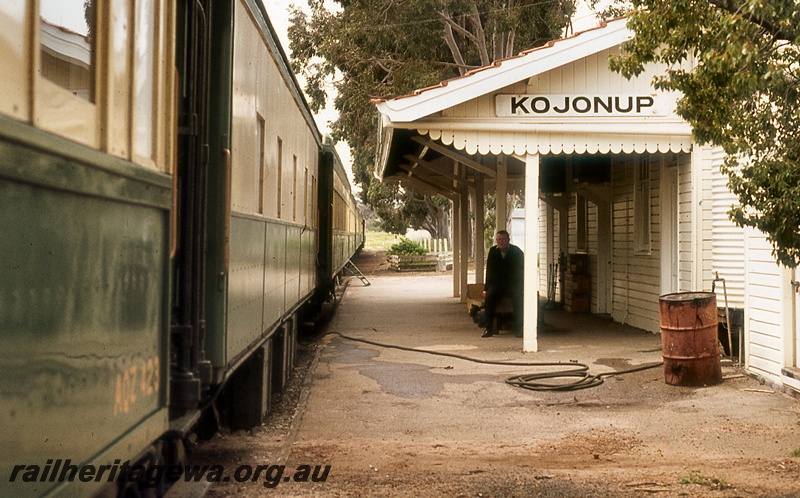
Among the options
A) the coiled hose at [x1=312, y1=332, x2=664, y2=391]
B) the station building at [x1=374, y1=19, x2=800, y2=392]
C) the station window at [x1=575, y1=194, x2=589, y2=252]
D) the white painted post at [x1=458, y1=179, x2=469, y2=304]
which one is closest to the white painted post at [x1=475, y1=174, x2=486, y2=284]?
the white painted post at [x1=458, y1=179, x2=469, y2=304]

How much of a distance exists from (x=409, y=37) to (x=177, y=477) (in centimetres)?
2129

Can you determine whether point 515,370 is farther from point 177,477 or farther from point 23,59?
point 23,59

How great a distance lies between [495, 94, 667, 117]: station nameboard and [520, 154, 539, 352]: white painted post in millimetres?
582

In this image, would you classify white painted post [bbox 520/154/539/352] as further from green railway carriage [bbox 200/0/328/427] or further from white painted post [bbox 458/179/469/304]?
white painted post [bbox 458/179/469/304]

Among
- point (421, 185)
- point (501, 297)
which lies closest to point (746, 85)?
point (501, 297)

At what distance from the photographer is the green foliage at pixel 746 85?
575 centimetres

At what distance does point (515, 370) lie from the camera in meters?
10.1

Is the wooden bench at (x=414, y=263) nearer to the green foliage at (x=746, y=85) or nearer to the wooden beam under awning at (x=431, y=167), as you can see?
the wooden beam under awning at (x=431, y=167)

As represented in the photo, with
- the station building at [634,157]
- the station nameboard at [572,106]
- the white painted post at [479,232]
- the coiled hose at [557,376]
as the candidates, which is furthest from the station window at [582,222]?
the coiled hose at [557,376]

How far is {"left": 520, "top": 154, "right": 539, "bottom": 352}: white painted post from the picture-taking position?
37.0ft

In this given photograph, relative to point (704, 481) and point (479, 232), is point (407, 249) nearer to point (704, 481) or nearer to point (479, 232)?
point (479, 232)

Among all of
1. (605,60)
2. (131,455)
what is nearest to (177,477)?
(131,455)

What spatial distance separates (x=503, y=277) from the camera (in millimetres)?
13359

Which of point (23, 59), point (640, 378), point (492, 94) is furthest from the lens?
point (492, 94)
